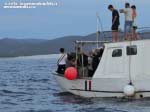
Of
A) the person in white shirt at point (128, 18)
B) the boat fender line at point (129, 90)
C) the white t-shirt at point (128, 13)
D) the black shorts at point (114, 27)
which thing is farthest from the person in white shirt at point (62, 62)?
the boat fender line at point (129, 90)

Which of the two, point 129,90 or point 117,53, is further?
point 117,53

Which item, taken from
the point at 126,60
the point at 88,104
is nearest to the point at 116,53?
the point at 126,60

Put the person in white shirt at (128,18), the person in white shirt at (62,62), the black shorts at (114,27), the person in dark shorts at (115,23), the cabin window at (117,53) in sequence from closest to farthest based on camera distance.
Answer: the cabin window at (117,53)
the person in white shirt at (128,18)
the person in dark shorts at (115,23)
the black shorts at (114,27)
the person in white shirt at (62,62)

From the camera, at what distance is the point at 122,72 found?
31.1 meters

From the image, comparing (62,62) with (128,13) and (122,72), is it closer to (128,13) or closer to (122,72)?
(122,72)

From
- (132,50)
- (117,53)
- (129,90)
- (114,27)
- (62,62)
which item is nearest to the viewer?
(129,90)

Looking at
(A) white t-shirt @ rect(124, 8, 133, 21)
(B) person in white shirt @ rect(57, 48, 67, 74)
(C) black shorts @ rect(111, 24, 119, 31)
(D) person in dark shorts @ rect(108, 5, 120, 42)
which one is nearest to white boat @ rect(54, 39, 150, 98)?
(D) person in dark shorts @ rect(108, 5, 120, 42)

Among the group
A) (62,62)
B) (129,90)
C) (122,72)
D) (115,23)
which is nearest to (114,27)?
(115,23)

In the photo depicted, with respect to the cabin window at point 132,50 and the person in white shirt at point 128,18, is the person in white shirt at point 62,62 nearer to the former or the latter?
the person in white shirt at point 128,18

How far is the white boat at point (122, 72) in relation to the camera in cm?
3059

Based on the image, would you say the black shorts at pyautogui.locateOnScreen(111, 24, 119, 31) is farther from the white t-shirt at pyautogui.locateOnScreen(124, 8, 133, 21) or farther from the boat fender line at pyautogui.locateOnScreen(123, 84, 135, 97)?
the boat fender line at pyautogui.locateOnScreen(123, 84, 135, 97)

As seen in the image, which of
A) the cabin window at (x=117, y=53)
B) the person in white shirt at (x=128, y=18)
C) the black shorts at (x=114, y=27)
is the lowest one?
the cabin window at (x=117, y=53)

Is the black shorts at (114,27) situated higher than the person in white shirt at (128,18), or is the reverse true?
the person in white shirt at (128,18)

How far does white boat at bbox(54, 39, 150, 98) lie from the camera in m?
30.6
